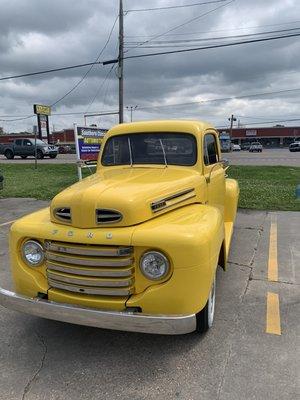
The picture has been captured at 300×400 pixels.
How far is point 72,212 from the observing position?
3307 millimetres

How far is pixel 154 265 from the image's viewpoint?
3.07 m

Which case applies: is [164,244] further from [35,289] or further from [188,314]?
[35,289]

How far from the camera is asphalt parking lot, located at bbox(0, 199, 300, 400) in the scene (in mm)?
2932

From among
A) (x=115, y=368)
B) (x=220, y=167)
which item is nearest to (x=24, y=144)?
(x=220, y=167)

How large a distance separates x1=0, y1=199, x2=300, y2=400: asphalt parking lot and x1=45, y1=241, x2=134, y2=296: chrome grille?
0.62m

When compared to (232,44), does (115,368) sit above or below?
below

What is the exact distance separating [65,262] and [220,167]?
9.57ft

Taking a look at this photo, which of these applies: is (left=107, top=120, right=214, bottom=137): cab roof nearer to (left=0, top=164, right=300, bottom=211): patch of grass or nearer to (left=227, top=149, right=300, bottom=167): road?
(left=0, top=164, right=300, bottom=211): patch of grass

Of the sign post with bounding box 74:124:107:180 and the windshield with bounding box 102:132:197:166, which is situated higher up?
the windshield with bounding box 102:132:197:166

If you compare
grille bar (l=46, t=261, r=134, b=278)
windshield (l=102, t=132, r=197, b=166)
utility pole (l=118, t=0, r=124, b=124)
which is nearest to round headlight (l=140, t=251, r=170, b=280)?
grille bar (l=46, t=261, r=134, b=278)

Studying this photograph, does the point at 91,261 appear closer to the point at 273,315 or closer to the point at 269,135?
the point at 273,315

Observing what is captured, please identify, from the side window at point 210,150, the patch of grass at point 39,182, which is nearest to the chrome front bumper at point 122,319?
the side window at point 210,150

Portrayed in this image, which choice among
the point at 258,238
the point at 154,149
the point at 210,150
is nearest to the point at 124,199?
the point at 154,149

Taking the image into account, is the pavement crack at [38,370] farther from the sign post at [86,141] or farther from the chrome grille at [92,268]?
the sign post at [86,141]
